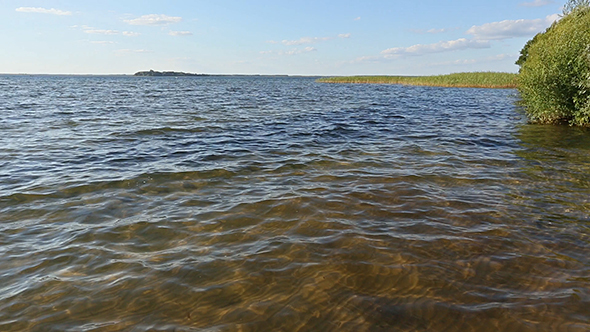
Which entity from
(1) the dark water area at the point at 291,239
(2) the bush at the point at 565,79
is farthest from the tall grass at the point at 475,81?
(1) the dark water area at the point at 291,239

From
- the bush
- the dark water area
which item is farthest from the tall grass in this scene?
the dark water area

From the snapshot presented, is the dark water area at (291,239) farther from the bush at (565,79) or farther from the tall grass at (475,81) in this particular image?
the tall grass at (475,81)

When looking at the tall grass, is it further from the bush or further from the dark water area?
the dark water area

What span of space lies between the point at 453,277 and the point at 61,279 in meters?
5.64

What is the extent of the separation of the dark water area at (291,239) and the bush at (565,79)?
19.0ft

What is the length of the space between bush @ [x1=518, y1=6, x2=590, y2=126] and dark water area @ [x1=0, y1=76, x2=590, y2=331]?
580 cm

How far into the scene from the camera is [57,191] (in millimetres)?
8609

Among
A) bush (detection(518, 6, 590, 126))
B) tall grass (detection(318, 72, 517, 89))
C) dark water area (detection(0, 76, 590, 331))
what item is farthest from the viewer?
tall grass (detection(318, 72, 517, 89))

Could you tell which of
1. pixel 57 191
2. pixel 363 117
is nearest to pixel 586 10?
pixel 363 117

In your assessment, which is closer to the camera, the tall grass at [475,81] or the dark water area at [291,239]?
the dark water area at [291,239]

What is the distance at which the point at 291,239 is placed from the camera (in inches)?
251

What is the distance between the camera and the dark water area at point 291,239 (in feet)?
14.5

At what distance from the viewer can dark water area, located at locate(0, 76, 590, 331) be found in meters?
4.42

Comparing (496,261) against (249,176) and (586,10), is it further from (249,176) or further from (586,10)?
(586,10)
